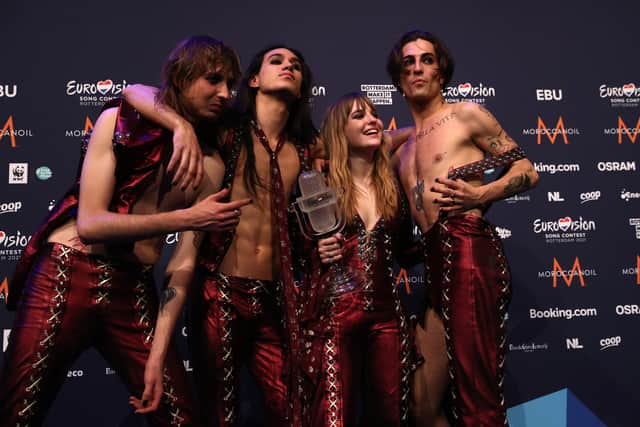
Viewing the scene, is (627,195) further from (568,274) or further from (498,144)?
(498,144)

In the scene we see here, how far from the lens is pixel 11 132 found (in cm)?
323

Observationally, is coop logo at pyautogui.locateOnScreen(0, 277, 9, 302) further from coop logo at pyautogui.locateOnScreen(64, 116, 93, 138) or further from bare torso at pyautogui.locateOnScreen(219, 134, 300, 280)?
bare torso at pyautogui.locateOnScreen(219, 134, 300, 280)

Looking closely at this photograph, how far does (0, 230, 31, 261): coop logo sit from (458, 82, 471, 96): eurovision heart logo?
2.99m

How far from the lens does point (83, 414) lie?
3184mm

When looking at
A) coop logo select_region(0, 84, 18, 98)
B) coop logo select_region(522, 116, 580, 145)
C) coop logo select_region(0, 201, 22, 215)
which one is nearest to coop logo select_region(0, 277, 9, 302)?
coop logo select_region(0, 201, 22, 215)

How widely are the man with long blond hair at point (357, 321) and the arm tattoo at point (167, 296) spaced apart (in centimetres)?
59

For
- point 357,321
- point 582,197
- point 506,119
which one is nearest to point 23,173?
point 357,321

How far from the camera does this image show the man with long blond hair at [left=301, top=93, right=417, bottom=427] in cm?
223

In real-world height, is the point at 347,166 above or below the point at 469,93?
below

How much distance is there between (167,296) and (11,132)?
1.90m

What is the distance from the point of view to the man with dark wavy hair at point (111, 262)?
188cm

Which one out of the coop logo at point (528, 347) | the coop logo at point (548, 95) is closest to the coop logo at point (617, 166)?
the coop logo at point (548, 95)

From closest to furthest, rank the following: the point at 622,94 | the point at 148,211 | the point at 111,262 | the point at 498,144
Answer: the point at 111,262 < the point at 148,211 < the point at 498,144 < the point at 622,94

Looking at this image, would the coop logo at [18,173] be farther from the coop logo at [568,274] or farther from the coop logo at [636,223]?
the coop logo at [636,223]
